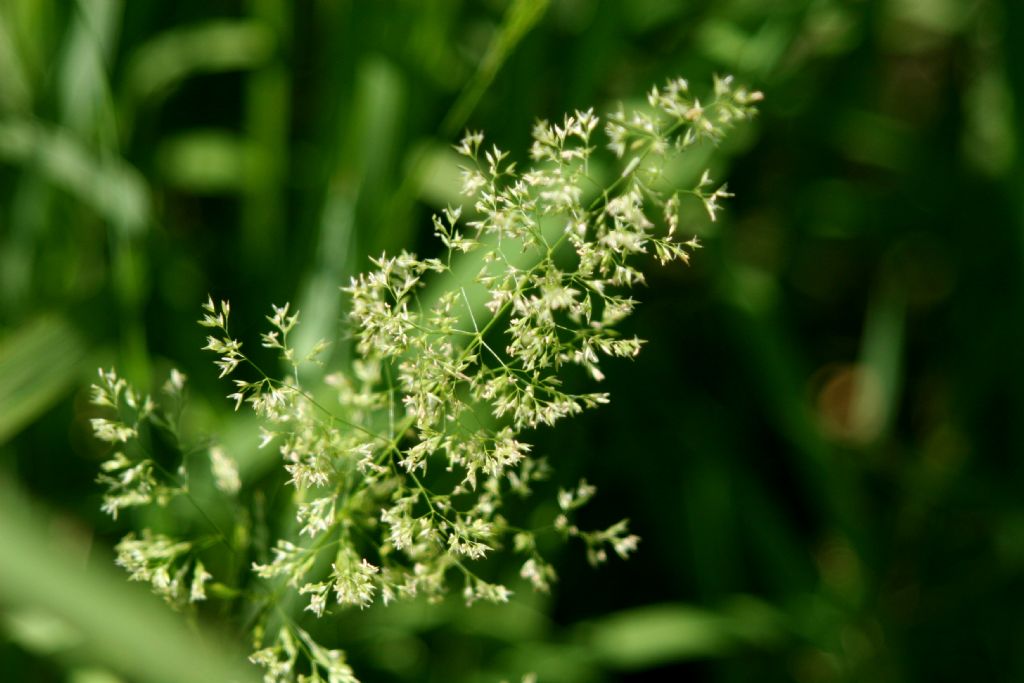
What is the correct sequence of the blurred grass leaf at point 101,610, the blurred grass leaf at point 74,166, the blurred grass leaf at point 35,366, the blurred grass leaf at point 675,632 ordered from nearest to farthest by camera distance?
the blurred grass leaf at point 101,610 < the blurred grass leaf at point 35,366 < the blurred grass leaf at point 74,166 < the blurred grass leaf at point 675,632

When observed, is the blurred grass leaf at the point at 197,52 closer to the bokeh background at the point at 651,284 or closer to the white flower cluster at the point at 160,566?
the bokeh background at the point at 651,284

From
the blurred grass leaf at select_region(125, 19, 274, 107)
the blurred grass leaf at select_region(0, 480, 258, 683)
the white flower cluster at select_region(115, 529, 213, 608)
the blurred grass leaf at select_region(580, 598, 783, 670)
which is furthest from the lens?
the blurred grass leaf at select_region(125, 19, 274, 107)

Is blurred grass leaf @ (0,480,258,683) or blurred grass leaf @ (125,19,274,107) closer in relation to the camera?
blurred grass leaf @ (0,480,258,683)

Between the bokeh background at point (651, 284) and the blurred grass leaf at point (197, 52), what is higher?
the blurred grass leaf at point (197, 52)

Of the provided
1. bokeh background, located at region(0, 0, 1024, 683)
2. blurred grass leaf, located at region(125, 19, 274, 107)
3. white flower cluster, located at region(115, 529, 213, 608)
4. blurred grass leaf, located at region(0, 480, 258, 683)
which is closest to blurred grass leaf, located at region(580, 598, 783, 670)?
bokeh background, located at region(0, 0, 1024, 683)

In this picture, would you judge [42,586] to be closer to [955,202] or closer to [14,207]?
[14,207]

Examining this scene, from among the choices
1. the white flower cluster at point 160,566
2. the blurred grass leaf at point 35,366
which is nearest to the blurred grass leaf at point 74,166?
the blurred grass leaf at point 35,366

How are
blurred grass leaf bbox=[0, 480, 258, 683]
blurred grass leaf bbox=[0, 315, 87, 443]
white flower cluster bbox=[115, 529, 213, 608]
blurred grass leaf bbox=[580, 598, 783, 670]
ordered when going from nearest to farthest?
1. blurred grass leaf bbox=[0, 480, 258, 683]
2. white flower cluster bbox=[115, 529, 213, 608]
3. blurred grass leaf bbox=[0, 315, 87, 443]
4. blurred grass leaf bbox=[580, 598, 783, 670]

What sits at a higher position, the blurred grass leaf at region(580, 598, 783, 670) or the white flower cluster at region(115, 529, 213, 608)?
the blurred grass leaf at region(580, 598, 783, 670)

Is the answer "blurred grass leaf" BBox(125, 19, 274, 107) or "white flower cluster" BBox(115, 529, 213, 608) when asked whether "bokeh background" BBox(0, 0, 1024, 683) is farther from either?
"white flower cluster" BBox(115, 529, 213, 608)
